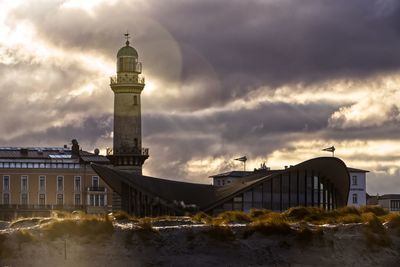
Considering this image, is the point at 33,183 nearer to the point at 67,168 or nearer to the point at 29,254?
the point at 67,168

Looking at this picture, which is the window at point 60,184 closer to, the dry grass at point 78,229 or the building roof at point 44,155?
the building roof at point 44,155

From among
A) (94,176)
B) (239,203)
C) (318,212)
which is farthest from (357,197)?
(318,212)

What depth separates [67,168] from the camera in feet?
582

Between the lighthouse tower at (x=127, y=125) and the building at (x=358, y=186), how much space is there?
55.5m

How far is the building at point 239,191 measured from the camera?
102 m

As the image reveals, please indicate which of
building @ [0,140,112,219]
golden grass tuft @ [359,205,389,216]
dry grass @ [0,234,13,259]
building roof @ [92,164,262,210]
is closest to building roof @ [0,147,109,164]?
building @ [0,140,112,219]

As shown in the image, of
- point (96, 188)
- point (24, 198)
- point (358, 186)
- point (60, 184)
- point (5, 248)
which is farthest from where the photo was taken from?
point (358, 186)

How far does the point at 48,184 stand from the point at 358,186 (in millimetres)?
48188

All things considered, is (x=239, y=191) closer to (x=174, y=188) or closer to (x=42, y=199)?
(x=174, y=188)

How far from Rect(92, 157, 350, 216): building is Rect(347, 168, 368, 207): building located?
7898 centimetres

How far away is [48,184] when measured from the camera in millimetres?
175625

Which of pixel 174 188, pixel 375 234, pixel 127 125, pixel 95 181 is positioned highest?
pixel 127 125

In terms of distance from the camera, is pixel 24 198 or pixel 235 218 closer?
pixel 235 218

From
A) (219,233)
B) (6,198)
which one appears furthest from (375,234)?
(6,198)
